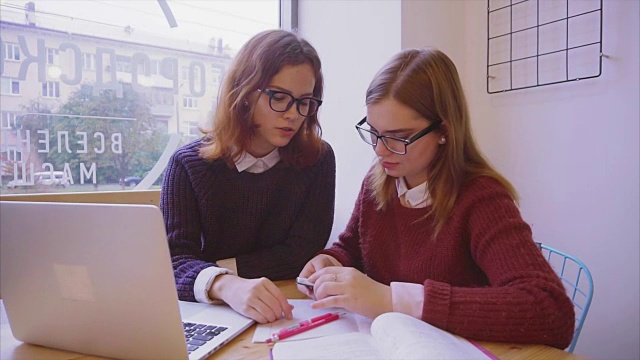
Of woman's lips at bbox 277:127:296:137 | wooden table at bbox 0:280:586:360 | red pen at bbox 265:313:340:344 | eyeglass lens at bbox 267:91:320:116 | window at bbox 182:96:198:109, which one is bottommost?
wooden table at bbox 0:280:586:360

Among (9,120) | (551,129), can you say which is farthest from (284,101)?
(551,129)

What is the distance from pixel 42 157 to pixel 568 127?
1.58 meters

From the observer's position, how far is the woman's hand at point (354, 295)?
748 mm

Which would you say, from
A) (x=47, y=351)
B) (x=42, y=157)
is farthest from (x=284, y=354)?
(x=42, y=157)

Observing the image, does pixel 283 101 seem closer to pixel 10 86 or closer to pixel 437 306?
pixel 437 306

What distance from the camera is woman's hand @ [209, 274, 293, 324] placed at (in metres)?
0.76

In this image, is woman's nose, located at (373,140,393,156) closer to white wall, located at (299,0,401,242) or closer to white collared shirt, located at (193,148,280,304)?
white collared shirt, located at (193,148,280,304)

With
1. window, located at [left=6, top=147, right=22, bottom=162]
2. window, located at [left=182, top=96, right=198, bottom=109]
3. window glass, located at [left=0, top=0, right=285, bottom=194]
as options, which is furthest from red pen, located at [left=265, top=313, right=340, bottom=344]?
window, located at [left=182, top=96, right=198, bottom=109]

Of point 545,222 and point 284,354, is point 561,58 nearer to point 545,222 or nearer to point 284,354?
point 545,222

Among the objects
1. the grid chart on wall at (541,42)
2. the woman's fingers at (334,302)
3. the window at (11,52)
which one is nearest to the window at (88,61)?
the window at (11,52)

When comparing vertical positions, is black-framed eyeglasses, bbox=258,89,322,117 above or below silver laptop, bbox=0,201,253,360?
above

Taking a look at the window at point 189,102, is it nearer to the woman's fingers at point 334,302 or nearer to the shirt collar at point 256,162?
the shirt collar at point 256,162


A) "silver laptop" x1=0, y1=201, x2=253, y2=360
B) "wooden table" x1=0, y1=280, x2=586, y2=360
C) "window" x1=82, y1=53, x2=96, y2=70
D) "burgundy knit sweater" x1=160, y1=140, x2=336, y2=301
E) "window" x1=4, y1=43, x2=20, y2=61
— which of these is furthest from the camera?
"window" x1=82, y1=53, x2=96, y2=70

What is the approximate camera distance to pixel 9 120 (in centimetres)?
130
